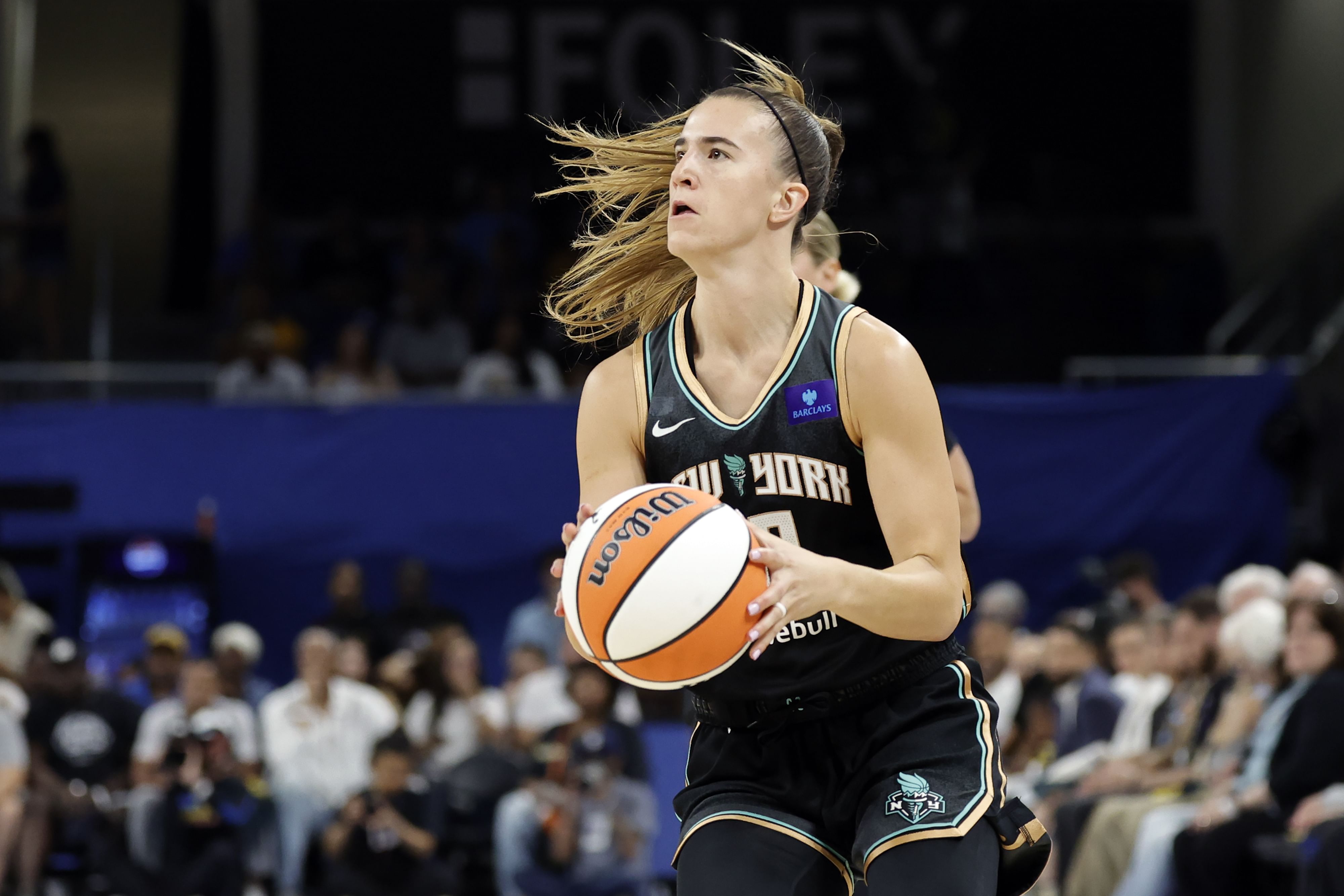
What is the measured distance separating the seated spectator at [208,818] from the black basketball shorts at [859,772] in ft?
24.7

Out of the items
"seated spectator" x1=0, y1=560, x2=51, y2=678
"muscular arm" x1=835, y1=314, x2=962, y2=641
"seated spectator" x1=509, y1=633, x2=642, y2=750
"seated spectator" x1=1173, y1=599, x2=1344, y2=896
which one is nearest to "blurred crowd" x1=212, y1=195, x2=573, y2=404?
"seated spectator" x1=0, y1=560, x2=51, y2=678

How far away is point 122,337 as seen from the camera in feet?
57.6

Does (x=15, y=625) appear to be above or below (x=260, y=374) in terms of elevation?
below

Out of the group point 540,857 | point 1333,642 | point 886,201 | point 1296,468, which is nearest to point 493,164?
point 886,201

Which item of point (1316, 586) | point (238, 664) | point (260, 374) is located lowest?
point (238, 664)

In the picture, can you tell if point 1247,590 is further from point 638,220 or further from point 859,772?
point 859,772

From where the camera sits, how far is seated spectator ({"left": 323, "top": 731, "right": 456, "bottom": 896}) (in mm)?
10492

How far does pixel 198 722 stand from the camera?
11.1 metres

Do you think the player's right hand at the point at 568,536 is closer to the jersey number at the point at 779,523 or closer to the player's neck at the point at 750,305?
the jersey number at the point at 779,523

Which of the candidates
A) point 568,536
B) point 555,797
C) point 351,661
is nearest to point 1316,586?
point 555,797

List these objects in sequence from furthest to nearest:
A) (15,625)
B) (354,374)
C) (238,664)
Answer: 1. (354,374)
2. (15,625)
3. (238,664)

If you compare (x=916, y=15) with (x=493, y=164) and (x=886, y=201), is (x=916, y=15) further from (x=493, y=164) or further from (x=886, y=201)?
(x=493, y=164)

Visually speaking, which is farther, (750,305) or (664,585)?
(750,305)

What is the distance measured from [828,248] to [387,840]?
6.46 metres
